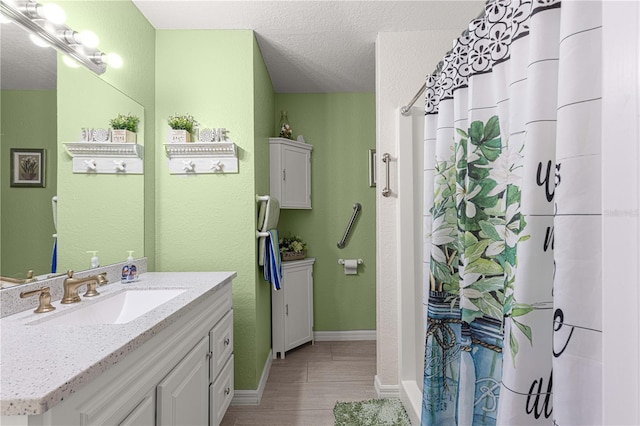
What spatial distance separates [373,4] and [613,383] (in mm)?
2180

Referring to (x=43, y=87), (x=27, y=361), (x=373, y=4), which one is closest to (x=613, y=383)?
(x=27, y=361)

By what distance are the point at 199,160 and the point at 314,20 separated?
4.03 feet

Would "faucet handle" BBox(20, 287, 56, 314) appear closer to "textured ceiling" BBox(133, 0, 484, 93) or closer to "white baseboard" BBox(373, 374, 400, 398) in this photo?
"textured ceiling" BBox(133, 0, 484, 93)

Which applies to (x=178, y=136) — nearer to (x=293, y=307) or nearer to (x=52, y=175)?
(x=52, y=175)

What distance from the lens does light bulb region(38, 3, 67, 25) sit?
123 centimetres

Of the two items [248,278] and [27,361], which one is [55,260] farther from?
[248,278]

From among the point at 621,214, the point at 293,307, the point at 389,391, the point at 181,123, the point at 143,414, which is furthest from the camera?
the point at 293,307

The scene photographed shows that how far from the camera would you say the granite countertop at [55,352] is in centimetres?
59

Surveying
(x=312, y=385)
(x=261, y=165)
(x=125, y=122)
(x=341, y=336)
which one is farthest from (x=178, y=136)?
(x=341, y=336)

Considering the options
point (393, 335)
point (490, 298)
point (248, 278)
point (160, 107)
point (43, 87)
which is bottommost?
point (393, 335)

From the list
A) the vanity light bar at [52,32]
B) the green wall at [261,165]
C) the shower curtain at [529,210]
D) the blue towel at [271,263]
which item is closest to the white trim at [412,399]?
the shower curtain at [529,210]

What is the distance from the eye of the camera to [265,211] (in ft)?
7.20

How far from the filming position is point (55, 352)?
770 mm

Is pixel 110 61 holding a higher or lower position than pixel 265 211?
higher
